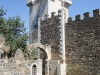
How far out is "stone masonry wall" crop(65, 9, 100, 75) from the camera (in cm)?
1463

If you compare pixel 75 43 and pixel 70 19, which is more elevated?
pixel 70 19

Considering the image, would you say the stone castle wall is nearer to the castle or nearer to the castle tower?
the castle

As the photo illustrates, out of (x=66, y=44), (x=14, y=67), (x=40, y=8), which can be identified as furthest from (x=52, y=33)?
(x=14, y=67)

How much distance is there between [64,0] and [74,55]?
10.4 meters

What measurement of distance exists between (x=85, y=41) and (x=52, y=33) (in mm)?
3607

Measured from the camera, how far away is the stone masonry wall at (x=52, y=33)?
57.6ft

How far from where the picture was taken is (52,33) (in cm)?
1816

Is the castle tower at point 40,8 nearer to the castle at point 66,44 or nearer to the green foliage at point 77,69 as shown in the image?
the castle at point 66,44

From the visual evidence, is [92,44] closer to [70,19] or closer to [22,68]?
[70,19]

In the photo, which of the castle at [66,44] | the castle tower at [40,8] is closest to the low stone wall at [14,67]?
the castle at [66,44]

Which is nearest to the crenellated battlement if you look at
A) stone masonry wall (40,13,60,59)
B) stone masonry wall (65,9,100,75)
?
stone masonry wall (65,9,100,75)

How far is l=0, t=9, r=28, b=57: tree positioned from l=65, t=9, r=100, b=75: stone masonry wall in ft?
11.0

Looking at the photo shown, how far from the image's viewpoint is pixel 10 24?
17.3m

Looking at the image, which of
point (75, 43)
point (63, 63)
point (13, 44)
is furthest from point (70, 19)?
point (13, 44)
